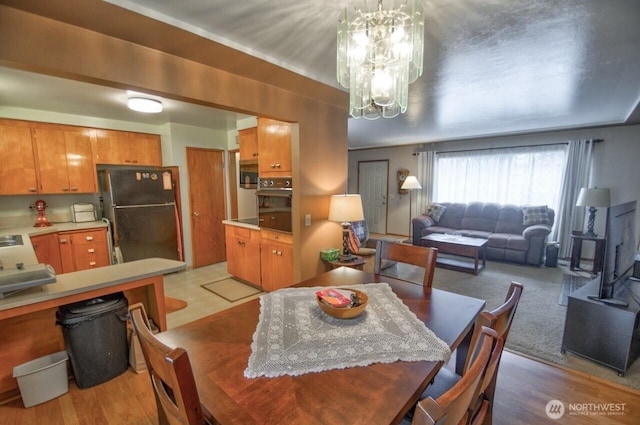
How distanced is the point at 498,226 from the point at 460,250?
5.11ft

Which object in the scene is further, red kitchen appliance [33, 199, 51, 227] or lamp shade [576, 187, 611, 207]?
lamp shade [576, 187, 611, 207]

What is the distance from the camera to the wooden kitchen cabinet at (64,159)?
11.4 ft

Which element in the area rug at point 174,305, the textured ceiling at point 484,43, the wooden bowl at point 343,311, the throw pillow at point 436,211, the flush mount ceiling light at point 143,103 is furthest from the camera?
the throw pillow at point 436,211

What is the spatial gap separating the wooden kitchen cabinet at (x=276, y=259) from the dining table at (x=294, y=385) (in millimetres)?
1802

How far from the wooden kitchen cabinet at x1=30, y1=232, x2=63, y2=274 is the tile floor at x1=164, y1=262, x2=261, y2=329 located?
1.24 meters

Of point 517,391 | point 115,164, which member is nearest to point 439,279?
point 517,391

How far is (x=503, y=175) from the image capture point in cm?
556

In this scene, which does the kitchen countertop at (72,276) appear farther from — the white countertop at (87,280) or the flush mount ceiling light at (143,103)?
the flush mount ceiling light at (143,103)

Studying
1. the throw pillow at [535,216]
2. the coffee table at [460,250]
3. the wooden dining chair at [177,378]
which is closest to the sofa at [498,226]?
the throw pillow at [535,216]

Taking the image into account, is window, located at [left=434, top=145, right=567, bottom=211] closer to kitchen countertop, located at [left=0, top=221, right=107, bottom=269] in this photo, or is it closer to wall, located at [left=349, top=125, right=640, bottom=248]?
wall, located at [left=349, top=125, right=640, bottom=248]

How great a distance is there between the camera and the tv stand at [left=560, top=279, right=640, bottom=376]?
6.52ft

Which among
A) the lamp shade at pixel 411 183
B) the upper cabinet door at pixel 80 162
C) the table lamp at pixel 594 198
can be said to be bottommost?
the table lamp at pixel 594 198

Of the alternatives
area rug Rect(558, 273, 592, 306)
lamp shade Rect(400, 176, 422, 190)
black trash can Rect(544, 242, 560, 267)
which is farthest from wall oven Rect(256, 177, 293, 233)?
black trash can Rect(544, 242, 560, 267)

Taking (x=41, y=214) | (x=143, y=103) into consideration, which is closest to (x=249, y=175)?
(x=143, y=103)
